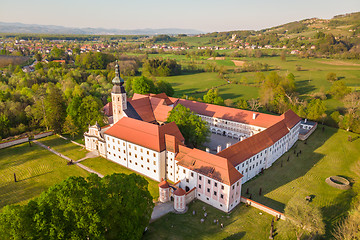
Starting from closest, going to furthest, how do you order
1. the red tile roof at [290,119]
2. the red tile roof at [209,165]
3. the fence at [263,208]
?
the fence at [263,208] < the red tile roof at [209,165] < the red tile roof at [290,119]

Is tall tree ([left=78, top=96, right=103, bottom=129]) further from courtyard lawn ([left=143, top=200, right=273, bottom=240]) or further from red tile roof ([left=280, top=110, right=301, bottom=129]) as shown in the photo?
red tile roof ([left=280, top=110, right=301, bottom=129])

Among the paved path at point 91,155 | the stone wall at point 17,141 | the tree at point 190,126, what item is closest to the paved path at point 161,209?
the tree at point 190,126

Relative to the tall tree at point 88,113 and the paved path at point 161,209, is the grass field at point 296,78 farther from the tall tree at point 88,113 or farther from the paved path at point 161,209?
the paved path at point 161,209

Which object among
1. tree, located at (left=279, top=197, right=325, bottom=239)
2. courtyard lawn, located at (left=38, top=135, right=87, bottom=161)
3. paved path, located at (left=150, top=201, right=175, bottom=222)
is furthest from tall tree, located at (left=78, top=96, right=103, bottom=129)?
tree, located at (left=279, top=197, right=325, bottom=239)

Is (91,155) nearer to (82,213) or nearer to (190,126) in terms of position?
(190,126)

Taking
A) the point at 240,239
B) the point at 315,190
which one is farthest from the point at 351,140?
the point at 240,239

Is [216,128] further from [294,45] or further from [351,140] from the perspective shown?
[294,45]
